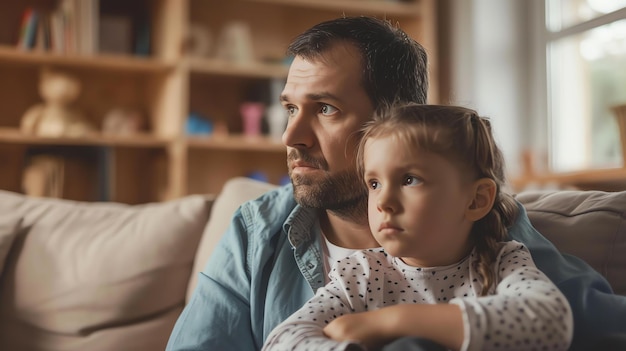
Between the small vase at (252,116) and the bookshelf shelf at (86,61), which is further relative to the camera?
the small vase at (252,116)

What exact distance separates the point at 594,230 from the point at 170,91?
2699 mm

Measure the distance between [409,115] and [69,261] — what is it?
1.18m

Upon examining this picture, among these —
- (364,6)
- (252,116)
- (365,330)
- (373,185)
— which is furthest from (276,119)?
(365,330)

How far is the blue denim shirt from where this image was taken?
49.1 inches

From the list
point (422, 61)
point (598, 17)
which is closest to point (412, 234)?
point (422, 61)

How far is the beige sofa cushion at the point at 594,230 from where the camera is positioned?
127cm

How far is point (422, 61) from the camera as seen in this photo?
4.76 ft

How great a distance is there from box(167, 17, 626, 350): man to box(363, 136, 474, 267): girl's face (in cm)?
26

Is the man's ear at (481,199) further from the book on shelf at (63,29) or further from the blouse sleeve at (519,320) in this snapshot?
the book on shelf at (63,29)

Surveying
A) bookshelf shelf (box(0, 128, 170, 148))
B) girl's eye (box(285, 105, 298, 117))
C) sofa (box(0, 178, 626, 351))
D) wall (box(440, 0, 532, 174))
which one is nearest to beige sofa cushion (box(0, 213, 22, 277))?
sofa (box(0, 178, 626, 351))

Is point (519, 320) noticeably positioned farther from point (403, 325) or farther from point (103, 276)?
point (103, 276)

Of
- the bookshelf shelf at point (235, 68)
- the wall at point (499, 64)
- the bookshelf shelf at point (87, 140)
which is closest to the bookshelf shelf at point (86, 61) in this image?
the bookshelf shelf at point (235, 68)

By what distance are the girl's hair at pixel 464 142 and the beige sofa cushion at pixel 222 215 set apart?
78cm

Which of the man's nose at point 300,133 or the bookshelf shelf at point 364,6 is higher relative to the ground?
the bookshelf shelf at point 364,6
